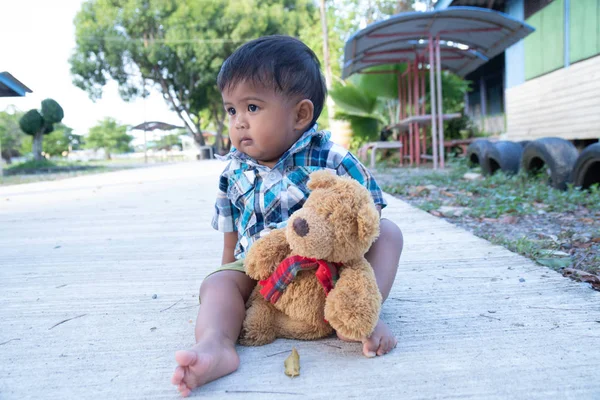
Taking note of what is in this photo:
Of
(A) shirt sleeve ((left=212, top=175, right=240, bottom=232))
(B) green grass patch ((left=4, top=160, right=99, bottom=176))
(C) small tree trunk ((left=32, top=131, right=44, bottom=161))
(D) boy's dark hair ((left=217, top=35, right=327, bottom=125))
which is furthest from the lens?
(C) small tree trunk ((left=32, top=131, right=44, bottom=161))

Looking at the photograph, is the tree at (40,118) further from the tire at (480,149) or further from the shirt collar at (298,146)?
the shirt collar at (298,146)

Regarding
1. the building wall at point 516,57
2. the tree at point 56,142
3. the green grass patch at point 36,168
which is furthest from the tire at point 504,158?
the tree at point 56,142

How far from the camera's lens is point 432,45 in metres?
7.87

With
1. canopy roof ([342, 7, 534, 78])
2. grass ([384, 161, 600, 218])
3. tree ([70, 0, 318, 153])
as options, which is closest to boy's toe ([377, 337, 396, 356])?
grass ([384, 161, 600, 218])

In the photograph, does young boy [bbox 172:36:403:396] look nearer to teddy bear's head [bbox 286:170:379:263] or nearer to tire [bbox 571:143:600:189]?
teddy bear's head [bbox 286:170:379:263]

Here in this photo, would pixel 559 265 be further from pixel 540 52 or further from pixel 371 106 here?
pixel 371 106

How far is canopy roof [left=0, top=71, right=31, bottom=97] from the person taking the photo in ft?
37.0

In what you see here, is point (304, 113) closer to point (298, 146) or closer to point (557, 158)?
point (298, 146)

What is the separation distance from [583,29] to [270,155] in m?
6.68

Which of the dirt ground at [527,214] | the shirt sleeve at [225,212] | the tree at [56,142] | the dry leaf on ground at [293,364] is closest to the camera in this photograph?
the dry leaf on ground at [293,364]

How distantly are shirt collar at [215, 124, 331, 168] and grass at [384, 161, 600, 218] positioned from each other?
237 centimetres

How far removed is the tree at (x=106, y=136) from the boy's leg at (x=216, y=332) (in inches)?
1654

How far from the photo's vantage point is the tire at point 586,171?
13.5 feet

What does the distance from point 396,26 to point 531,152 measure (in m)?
3.27
